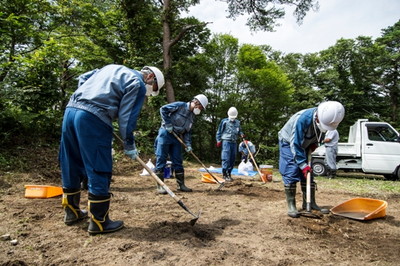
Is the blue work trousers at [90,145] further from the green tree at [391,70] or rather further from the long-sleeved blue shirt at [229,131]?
the green tree at [391,70]

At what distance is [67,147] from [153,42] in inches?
532

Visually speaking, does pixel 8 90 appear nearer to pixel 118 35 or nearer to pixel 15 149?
pixel 15 149

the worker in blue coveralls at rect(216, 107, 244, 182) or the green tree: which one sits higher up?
the green tree

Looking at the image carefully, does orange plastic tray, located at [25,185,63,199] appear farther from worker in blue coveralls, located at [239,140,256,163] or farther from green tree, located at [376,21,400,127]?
green tree, located at [376,21,400,127]

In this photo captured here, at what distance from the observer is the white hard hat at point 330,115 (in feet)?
10.8

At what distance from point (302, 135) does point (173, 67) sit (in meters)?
11.1

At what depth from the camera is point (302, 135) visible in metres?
3.53

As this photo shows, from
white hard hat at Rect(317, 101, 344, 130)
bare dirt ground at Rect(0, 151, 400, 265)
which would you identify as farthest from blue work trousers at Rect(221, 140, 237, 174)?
white hard hat at Rect(317, 101, 344, 130)

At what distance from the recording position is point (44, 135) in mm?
8555

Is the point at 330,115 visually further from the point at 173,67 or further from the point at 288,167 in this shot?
the point at 173,67

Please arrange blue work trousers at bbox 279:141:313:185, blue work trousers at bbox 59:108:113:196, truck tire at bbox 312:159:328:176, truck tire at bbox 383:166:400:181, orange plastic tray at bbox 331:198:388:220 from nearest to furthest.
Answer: blue work trousers at bbox 59:108:113:196 → blue work trousers at bbox 279:141:313:185 → orange plastic tray at bbox 331:198:388:220 → truck tire at bbox 383:166:400:181 → truck tire at bbox 312:159:328:176

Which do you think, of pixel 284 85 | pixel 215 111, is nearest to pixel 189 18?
pixel 215 111

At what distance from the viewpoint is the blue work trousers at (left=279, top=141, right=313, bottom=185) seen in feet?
11.9

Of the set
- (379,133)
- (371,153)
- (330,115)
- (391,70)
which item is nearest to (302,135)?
(330,115)
